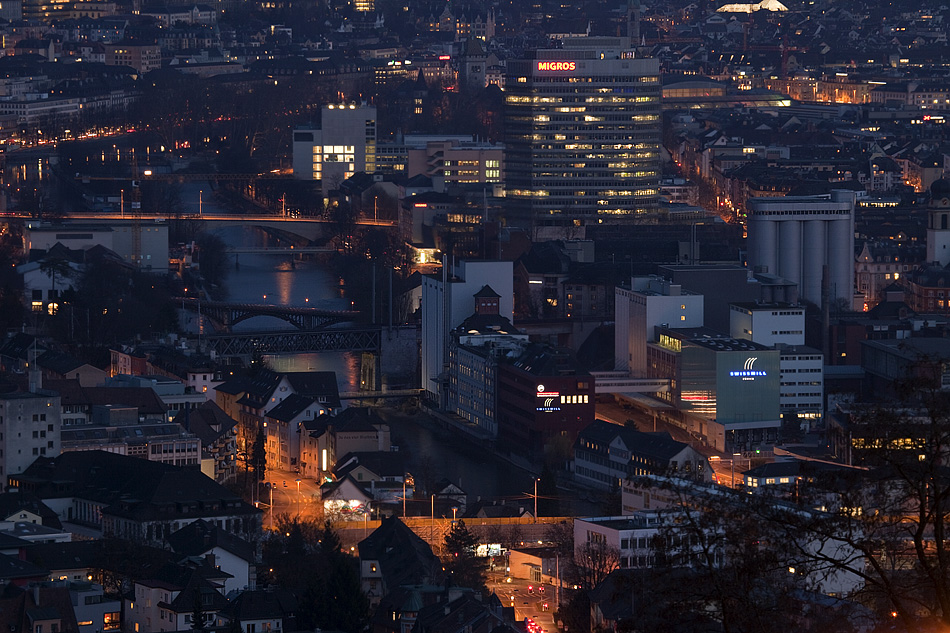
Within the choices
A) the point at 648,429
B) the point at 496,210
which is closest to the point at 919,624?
the point at 648,429

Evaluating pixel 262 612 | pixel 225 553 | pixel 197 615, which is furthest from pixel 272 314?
pixel 197 615

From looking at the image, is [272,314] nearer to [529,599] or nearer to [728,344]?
[728,344]

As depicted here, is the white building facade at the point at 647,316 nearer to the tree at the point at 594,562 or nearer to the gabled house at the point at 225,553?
the tree at the point at 594,562

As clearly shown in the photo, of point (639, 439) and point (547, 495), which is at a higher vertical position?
point (639, 439)

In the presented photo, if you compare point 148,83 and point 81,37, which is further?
point 81,37

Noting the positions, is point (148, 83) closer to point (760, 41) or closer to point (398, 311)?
point (760, 41)
